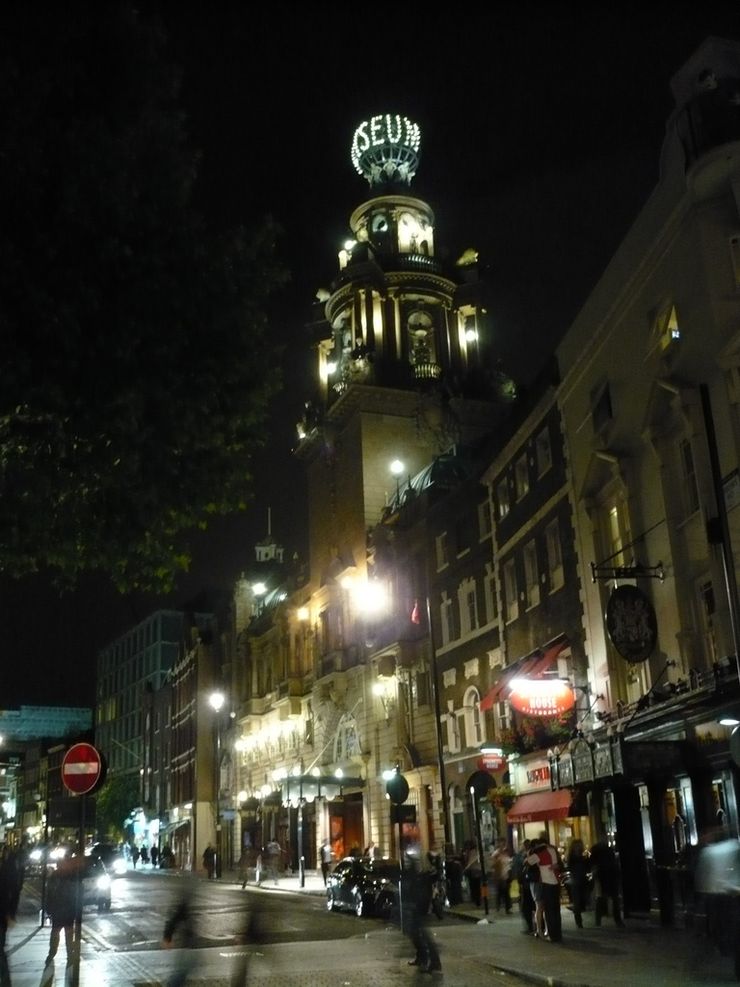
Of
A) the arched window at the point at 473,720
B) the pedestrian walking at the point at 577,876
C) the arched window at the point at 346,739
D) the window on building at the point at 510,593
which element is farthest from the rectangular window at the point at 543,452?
→ the arched window at the point at 346,739

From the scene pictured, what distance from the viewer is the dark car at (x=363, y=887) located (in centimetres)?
2539

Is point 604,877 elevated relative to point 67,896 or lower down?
lower down

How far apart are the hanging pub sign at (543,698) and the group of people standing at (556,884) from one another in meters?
4.25

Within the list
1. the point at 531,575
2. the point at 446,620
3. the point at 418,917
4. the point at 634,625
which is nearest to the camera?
the point at 418,917

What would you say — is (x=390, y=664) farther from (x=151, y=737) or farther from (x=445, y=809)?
(x=151, y=737)

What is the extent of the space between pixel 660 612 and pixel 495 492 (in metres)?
12.9

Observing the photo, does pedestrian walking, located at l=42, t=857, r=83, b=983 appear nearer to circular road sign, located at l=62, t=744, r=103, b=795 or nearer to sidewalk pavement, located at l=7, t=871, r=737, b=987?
sidewalk pavement, located at l=7, t=871, r=737, b=987

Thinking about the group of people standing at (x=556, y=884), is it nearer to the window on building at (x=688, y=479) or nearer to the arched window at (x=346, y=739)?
the window on building at (x=688, y=479)

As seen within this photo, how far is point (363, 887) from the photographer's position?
85.4ft

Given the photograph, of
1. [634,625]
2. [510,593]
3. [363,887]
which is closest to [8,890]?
[363,887]

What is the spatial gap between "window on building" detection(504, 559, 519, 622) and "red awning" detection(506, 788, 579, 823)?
232 inches

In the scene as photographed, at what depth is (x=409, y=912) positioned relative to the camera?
49.4 ft

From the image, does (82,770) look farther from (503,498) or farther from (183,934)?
(503,498)

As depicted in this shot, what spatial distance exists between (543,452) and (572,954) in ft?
53.2
